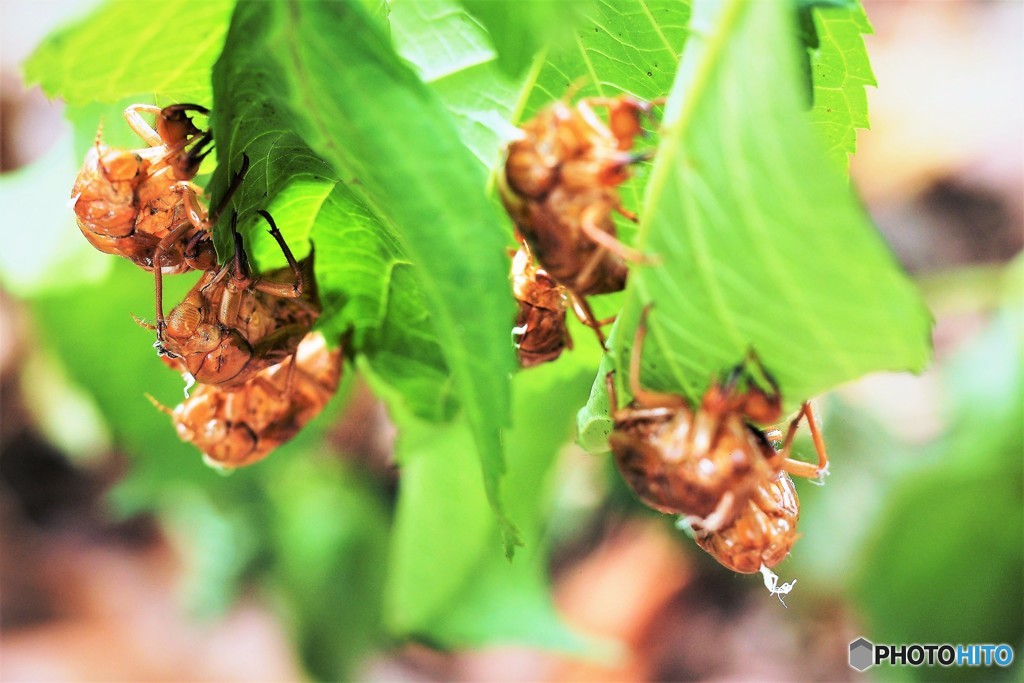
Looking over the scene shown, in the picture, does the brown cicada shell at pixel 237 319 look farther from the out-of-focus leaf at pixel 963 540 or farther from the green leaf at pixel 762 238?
the out-of-focus leaf at pixel 963 540

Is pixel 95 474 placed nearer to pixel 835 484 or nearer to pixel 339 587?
pixel 339 587

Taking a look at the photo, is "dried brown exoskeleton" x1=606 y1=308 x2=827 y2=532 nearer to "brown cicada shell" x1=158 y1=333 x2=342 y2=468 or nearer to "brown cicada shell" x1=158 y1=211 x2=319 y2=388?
"brown cicada shell" x1=158 y1=211 x2=319 y2=388

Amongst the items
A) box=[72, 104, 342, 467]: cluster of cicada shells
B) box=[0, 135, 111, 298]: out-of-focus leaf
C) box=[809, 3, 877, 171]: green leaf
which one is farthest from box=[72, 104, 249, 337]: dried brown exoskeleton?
box=[0, 135, 111, 298]: out-of-focus leaf

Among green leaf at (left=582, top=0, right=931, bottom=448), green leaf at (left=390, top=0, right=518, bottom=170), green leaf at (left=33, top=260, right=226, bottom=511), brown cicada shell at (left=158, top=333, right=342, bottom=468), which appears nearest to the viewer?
green leaf at (left=582, top=0, right=931, bottom=448)

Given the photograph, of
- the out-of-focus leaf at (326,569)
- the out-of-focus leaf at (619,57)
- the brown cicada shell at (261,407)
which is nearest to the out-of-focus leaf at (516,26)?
the out-of-focus leaf at (619,57)

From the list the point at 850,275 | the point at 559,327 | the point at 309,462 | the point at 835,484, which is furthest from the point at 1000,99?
the point at 850,275

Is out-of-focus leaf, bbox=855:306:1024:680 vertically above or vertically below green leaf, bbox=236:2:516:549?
below

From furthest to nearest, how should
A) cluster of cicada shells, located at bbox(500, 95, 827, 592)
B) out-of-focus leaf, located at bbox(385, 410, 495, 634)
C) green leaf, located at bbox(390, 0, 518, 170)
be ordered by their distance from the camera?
1. out-of-focus leaf, located at bbox(385, 410, 495, 634)
2. green leaf, located at bbox(390, 0, 518, 170)
3. cluster of cicada shells, located at bbox(500, 95, 827, 592)
